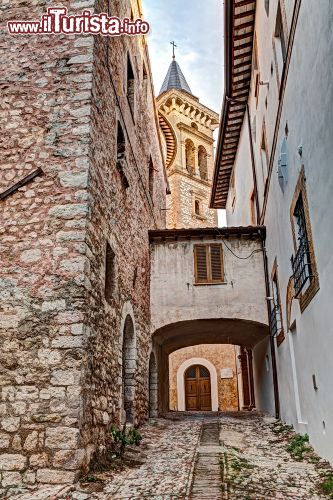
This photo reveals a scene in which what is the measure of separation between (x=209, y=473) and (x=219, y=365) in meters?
14.6

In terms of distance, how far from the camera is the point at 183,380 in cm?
1986

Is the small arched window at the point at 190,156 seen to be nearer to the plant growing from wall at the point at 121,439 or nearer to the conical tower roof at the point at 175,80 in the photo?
the conical tower roof at the point at 175,80

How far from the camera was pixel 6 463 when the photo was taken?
5.13 m

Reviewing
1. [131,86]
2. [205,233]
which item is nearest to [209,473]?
[205,233]

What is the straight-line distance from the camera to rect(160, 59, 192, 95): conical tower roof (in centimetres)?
3319

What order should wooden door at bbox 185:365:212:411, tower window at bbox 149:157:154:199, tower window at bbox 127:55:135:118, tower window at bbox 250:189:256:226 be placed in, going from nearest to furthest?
1. tower window at bbox 127:55:135:118
2. tower window at bbox 149:157:154:199
3. tower window at bbox 250:189:256:226
4. wooden door at bbox 185:365:212:411

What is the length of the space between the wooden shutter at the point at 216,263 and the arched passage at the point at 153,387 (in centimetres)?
233

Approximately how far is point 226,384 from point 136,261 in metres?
11.6

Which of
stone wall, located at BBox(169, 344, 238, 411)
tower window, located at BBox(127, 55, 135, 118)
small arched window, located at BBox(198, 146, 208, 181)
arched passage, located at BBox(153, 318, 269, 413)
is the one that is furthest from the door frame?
small arched window, located at BBox(198, 146, 208, 181)

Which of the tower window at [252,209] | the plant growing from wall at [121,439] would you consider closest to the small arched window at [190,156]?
the tower window at [252,209]

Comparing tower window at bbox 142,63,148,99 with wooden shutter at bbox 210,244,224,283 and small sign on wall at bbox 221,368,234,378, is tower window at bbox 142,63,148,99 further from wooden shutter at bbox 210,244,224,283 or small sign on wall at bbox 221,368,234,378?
small sign on wall at bbox 221,368,234,378

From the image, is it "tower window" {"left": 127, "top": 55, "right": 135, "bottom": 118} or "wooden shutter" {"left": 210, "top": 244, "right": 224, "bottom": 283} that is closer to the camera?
"tower window" {"left": 127, "top": 55, "right": 135, "bottom": 118}

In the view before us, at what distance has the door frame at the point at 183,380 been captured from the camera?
19438 millimetres

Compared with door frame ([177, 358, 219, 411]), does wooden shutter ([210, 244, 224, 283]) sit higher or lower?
higher
